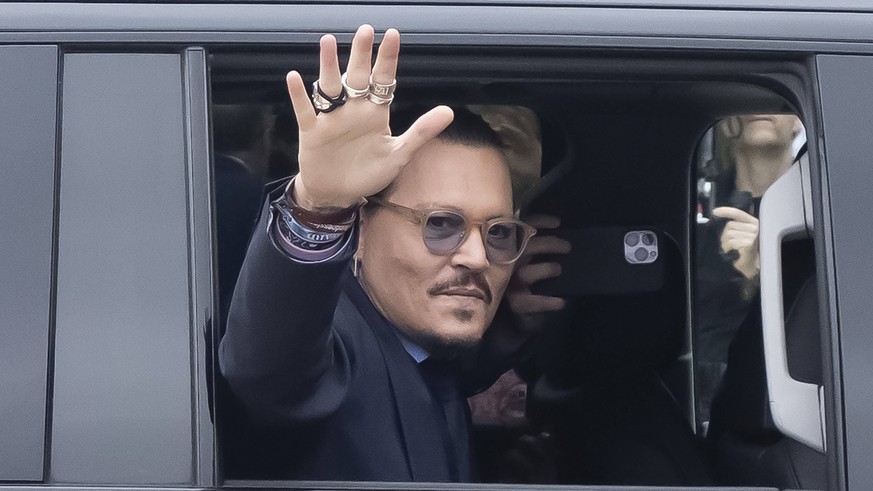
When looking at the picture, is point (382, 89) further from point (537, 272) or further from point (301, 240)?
point (537, 272)

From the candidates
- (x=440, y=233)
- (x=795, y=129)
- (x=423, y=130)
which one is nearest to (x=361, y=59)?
(x=423, y=130)

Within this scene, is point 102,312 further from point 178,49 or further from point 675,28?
point 675,28

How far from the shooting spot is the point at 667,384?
2.51 m

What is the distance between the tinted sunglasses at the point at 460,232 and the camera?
6.43ft

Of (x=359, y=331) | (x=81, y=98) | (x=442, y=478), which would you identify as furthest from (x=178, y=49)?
(x=442, y=478)

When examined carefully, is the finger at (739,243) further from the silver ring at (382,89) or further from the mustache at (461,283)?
the silver ring at (382,89)

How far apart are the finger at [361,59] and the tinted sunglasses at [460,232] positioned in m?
0.63

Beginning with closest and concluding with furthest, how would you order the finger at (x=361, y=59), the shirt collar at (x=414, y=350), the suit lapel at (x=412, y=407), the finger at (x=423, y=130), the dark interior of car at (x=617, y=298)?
the finger at (x=361, y=59) → the finger at (x=423, y=130) → the suit lapel at (x=412, y=407) → the dark interior of car at (x=617, y=298) → the shirt collar at (x=414, y=350)

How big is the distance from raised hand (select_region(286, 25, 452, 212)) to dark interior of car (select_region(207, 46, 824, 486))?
0.31 metres

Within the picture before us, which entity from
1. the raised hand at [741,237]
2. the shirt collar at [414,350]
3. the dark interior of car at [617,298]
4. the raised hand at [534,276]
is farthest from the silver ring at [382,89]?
the raised hand at [741,237]

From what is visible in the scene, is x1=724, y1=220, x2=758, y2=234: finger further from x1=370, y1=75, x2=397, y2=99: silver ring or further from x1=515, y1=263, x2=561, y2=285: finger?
x1=370, y1=75, x2=397, y2=99: silver ring

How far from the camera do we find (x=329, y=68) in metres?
1.32

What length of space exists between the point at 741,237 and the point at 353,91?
1.32 m

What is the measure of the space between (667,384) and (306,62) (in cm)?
131
